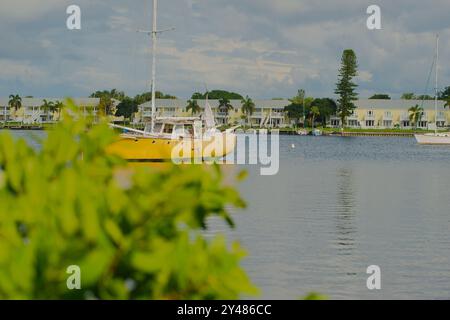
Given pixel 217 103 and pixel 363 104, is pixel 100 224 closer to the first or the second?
pixel 363 104

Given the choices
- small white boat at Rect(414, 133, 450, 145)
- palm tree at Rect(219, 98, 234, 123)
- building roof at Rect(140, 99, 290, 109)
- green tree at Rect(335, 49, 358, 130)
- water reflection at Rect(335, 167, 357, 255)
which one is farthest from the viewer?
building roof at Rect(140, 99, 290, 109)

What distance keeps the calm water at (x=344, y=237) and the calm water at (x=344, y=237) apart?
0.02 m

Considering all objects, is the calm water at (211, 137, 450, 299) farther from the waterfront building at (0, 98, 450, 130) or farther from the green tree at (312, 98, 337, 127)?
the waterfront building at (0, 98, 450, 130)

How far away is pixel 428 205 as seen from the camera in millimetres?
30328

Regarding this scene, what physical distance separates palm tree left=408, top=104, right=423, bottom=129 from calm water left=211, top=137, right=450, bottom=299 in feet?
463

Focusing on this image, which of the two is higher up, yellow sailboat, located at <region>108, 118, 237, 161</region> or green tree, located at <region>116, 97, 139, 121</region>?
green tree, located at <region>116, 97, 139, 121</region>

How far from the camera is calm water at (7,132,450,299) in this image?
1541 centimetres

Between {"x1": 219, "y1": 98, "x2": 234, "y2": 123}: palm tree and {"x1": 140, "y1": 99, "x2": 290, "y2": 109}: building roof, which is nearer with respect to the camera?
{"x1": 219, "y1": 98, "x2": 234, "y2": 123}: palm tree

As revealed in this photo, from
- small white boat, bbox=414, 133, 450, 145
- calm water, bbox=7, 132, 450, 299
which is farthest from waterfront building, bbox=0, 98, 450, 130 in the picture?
calm water, bbox=7, 132, 450, 299

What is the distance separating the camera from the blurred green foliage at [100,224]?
2.56 m

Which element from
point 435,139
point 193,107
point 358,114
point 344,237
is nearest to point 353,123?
point 358,114

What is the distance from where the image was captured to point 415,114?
179875 millimetres

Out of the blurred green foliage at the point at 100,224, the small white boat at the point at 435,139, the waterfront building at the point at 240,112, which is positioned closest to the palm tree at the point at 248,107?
the waterfront building at the point at 240,112
